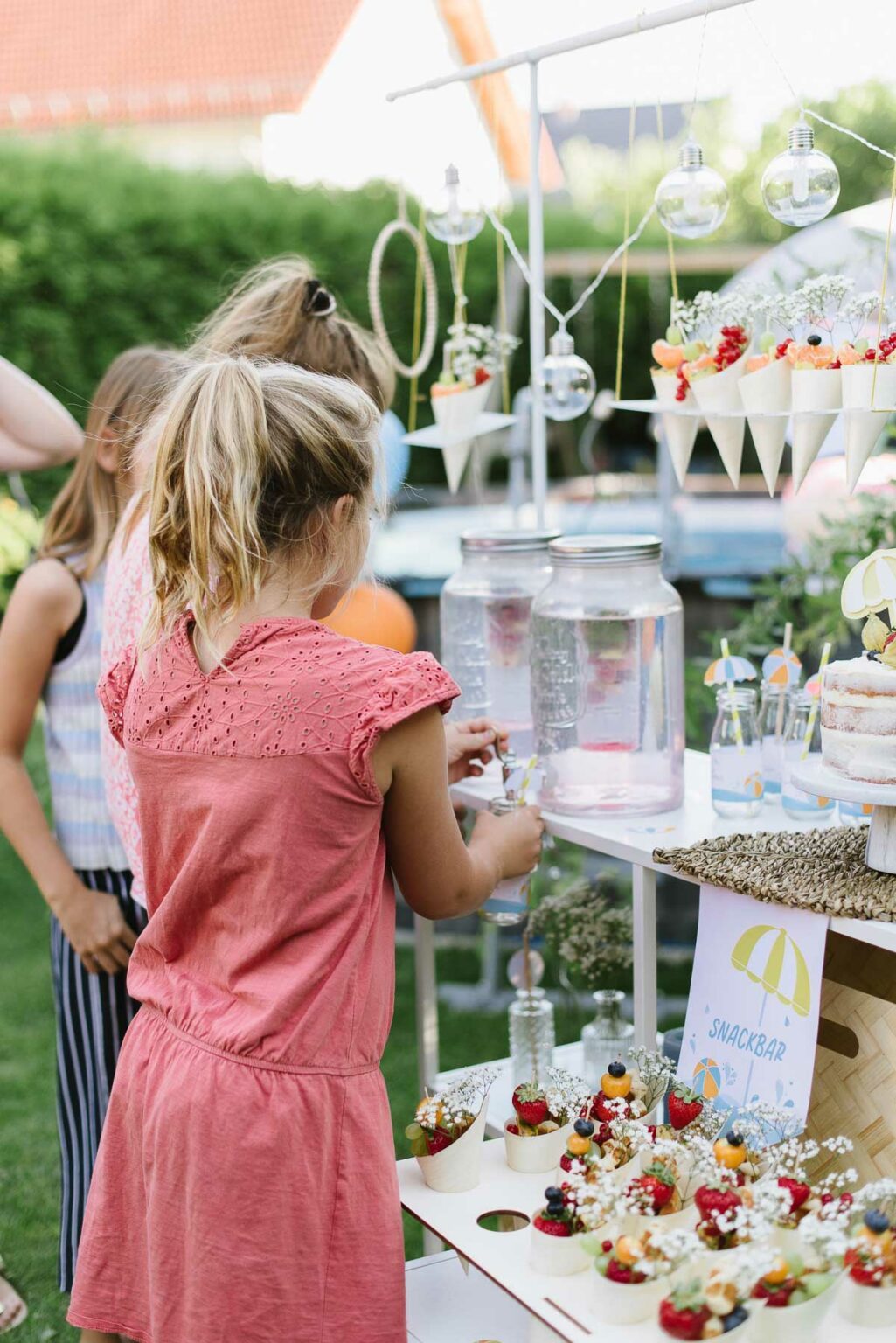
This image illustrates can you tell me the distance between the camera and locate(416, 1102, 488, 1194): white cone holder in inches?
68.0

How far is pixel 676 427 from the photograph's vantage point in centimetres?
220

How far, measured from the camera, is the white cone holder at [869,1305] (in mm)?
1360

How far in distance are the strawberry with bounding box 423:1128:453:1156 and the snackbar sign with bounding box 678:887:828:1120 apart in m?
0.33

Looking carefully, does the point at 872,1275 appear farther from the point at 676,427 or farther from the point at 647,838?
the point at 676,427

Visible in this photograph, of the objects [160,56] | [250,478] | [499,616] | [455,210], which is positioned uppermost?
[160,56]

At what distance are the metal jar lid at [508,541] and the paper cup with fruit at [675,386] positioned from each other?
33 cm

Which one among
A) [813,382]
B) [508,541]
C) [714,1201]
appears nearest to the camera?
[714,1201]

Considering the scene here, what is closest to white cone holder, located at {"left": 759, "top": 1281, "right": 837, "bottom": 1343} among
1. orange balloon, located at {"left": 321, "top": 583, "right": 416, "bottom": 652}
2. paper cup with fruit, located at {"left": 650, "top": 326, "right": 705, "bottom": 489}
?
paper cup with fruit, located at {"left": 650, "top": 326, "right": 705, "bottom": 489}

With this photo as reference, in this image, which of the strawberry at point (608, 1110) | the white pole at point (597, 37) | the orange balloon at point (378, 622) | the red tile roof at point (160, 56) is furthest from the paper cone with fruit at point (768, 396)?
the red tile roof at point (160, 56)

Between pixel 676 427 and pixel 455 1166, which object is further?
pixel 676 427

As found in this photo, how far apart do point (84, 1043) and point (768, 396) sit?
1.52 meters

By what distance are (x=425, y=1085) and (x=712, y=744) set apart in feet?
2.92

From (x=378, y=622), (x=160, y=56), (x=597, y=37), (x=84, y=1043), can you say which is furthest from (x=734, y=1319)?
(x=160, y=56)

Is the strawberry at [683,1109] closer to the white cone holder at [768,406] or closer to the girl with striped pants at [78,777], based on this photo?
the white cone holder at [768,406]
